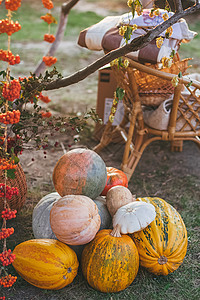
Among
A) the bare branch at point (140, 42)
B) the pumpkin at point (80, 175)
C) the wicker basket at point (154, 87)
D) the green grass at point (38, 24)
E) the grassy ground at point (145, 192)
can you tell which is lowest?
the grassy ground at point (145, 192)

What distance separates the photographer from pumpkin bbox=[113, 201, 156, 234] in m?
1.95

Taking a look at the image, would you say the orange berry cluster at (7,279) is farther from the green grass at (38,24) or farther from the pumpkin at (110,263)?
the green grass at (38,24)

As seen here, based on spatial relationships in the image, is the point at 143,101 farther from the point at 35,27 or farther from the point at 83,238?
the point at 35,27

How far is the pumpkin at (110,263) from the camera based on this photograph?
6.08ft

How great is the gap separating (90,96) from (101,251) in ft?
11.7

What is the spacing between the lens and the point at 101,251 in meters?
1.88

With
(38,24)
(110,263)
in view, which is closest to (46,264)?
(110,263)

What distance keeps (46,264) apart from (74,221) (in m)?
0.25

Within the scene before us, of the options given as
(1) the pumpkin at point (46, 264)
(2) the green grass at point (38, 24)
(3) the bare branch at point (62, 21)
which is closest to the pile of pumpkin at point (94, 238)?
(1) the pumpkin at point (46, 264)

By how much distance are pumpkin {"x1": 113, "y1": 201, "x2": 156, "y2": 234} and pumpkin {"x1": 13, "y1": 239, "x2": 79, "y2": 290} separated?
29 cm

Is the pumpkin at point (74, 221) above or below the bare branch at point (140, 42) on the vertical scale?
below

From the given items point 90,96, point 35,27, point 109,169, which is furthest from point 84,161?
point 35,27

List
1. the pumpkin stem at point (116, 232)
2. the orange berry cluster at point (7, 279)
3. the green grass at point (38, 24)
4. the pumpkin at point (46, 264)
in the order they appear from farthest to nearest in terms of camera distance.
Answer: the green grass at point (38, 24), the pumpkin stem at point (116, 232), the pumpkin at point (46, 264), the orange berry cluster at point (7, 279)

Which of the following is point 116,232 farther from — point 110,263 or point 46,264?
point 46,264
